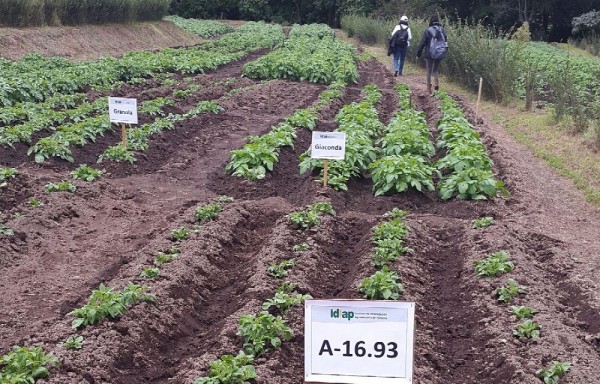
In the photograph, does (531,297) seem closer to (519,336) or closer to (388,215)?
(519,336)

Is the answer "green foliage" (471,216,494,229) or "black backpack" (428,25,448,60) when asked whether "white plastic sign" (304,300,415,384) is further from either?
"black backpack" (428,25,448,60)

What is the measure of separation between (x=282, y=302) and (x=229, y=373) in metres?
1.28

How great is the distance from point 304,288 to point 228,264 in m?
1.31

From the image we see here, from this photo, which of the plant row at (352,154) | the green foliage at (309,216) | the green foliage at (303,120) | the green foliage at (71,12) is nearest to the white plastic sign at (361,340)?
the green foliage at (309,216)

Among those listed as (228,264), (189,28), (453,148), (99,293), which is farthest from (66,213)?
(189,28)

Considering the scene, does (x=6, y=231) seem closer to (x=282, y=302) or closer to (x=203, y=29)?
(x=282, y=302)

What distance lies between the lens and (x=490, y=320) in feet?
21.0

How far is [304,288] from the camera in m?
6.79

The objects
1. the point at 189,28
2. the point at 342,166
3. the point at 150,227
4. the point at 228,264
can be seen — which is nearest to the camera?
the point at 228,264

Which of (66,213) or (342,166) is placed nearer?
(66,213)

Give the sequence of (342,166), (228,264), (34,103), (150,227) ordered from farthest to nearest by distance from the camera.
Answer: (34,103) → (342,166) → (150,227) → (228,264)

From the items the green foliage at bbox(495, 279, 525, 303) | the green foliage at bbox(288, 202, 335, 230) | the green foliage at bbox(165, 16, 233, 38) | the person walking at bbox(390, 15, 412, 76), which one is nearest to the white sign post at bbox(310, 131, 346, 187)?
the green foliage at bbox(288, 202, 335, 230)

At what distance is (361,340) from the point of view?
3820 mm

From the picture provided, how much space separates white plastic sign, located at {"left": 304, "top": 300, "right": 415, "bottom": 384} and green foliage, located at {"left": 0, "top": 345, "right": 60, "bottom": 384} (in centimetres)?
215
